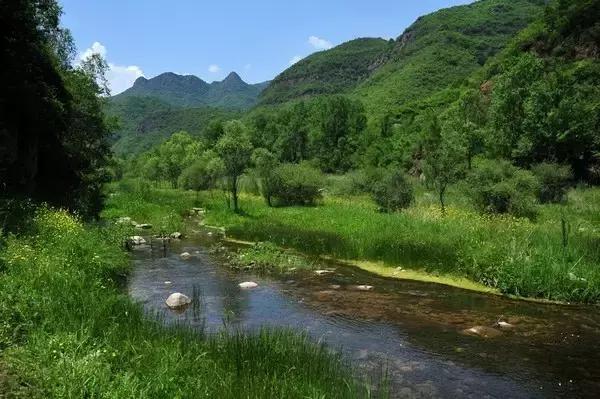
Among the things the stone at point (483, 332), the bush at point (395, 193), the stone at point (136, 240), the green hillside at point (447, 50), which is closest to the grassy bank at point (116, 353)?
the stone at point (483, 332)

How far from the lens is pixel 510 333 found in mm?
13414

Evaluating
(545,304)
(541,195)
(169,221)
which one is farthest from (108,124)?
(545,304)

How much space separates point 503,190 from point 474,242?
11.2 meters

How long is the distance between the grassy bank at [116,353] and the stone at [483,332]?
17.3ft

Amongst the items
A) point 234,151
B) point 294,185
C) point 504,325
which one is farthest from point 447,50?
point 504,325

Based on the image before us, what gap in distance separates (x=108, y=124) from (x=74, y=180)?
18374 mm

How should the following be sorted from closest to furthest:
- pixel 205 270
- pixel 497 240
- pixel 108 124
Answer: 1. pixel 497 240
2. pixel 205 270
3. pixel 108 124

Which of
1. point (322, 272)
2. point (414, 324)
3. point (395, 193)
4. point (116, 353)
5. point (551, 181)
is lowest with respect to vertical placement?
point (322, 272)

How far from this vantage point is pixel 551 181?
3859 centimetres

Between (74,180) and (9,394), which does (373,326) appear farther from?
(74,180)

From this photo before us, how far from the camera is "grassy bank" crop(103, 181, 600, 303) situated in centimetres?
1662

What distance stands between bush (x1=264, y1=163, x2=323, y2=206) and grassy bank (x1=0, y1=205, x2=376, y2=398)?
32.5 meters

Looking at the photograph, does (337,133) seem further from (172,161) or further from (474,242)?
(474,242)

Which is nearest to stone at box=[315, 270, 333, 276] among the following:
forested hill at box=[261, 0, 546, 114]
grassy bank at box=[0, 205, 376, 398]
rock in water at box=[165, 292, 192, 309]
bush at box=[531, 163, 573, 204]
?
rock in water at box=[165, 292, 192, 309]
